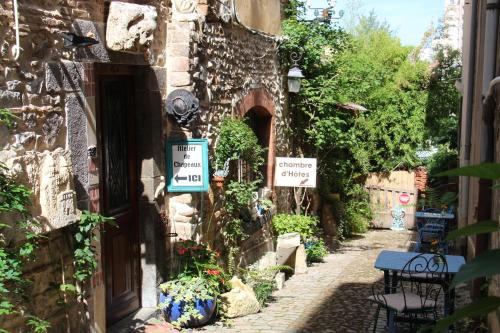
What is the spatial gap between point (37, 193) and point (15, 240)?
17.2 inches

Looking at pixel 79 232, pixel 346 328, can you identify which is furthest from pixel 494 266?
pixel 346 328

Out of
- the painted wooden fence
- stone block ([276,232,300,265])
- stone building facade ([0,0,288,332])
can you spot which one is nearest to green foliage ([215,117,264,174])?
stone building facade ([0,0,288,332])

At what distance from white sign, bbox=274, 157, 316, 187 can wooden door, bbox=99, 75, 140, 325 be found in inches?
142

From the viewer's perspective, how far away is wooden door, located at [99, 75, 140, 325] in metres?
5.57

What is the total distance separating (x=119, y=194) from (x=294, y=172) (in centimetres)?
393

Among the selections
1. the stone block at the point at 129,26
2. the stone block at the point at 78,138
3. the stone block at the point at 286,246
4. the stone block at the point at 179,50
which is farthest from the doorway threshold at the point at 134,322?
the stone block at the point at 286,246

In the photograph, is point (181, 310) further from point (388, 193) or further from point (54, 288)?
point (388, 193)

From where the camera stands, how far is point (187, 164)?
20.4ft

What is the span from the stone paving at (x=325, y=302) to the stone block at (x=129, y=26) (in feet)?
9.33

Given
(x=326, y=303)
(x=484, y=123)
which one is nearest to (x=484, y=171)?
(x=484, y=123)

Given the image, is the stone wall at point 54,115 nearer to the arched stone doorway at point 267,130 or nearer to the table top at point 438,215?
the arched stone doorway at point 267,130

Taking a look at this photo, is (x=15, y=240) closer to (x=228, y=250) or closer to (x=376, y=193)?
(x=228, y=250)

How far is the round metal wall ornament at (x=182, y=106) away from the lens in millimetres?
6125

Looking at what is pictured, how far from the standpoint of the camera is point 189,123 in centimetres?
625
